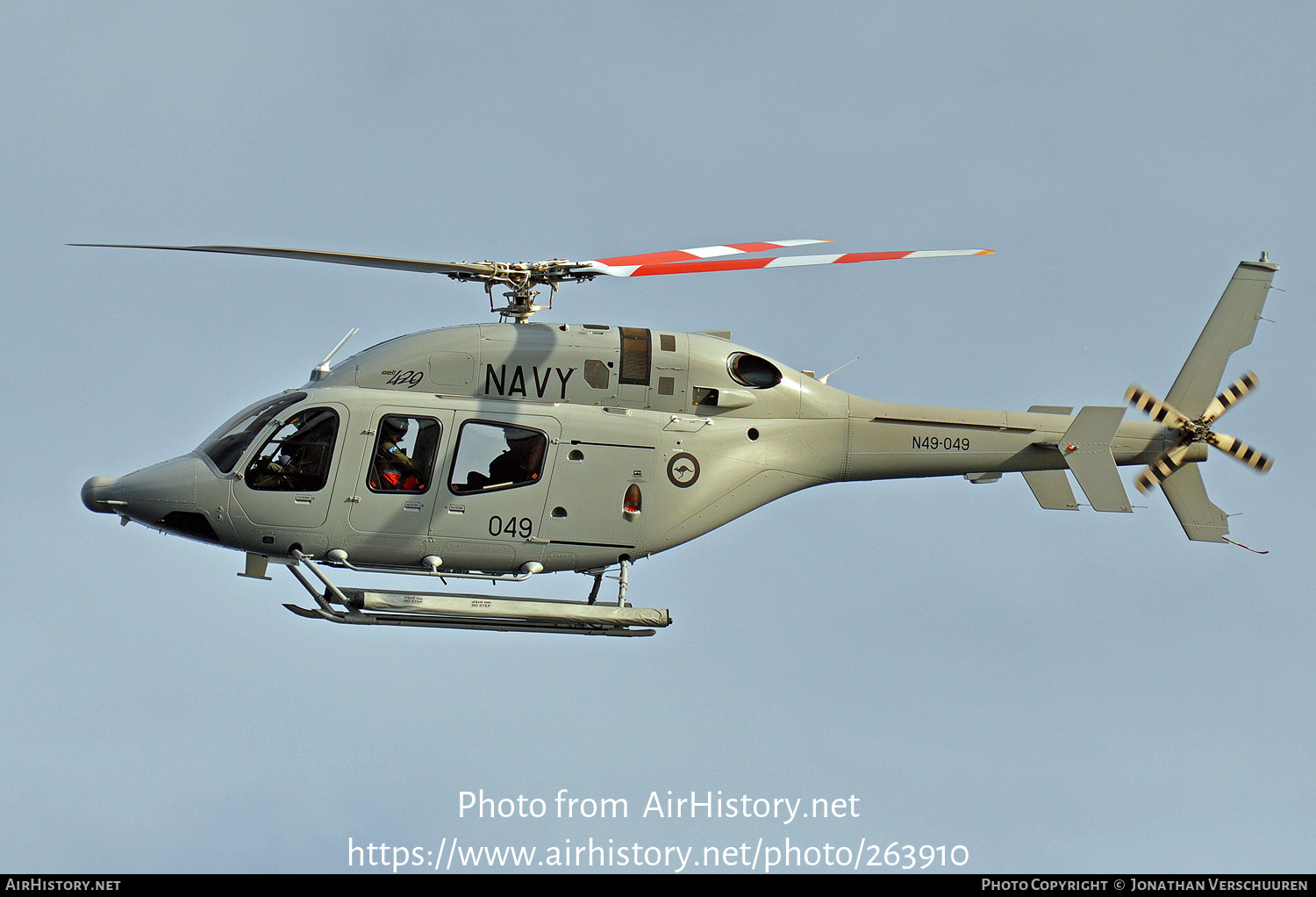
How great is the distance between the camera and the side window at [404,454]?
59.0 feet

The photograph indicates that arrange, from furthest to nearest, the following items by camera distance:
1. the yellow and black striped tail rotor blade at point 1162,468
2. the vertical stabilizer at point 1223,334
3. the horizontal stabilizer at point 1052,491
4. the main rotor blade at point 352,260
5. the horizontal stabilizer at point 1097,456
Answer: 1. the vertical stabilizer at point 1223,334
2. the yellow and black striped tail rotor blade at point 1162,468
3. the horizontal stabilizer at point 1052,491
4. the horizontal stabilizer at point 1097,456
5. the main rotor blade at point 352,260

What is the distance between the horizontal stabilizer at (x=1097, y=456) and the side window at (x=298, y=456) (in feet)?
30.4

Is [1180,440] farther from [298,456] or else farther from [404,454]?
[298,456]

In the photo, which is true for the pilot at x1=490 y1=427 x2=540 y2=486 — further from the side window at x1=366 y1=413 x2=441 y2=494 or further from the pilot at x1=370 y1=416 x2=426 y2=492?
the pilot at x1=370 y1=416 x2=426 y2=492

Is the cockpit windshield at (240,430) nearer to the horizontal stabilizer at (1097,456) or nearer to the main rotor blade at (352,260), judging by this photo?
the main rotor blade at (352,260)

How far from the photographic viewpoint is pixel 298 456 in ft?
58.7

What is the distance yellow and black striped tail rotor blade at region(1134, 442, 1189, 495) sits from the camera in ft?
68.4

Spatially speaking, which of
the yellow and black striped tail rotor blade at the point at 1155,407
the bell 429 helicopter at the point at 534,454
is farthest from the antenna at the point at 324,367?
the yellow and black striped tail rotor blade at the point at 1155,407

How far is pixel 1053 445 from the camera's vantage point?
20.2 m

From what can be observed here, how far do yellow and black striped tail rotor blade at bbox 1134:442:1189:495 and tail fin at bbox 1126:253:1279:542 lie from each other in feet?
0.04

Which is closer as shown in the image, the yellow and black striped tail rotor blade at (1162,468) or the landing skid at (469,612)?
the landing skid at (469,612)

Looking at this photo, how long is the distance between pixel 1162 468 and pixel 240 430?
11.9 m

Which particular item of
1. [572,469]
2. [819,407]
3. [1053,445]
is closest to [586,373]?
[572,469]

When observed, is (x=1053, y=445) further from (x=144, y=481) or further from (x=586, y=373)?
(x=144, y=481)
